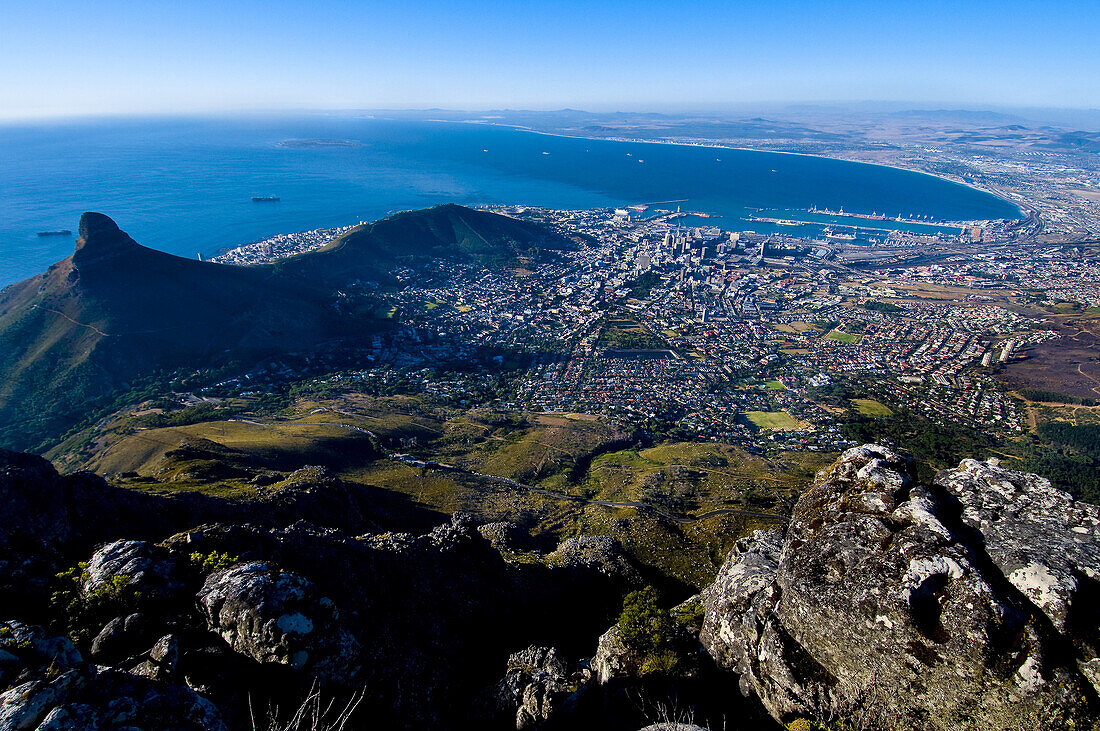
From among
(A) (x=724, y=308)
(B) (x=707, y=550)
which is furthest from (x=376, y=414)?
(A) (x=724, y=308)

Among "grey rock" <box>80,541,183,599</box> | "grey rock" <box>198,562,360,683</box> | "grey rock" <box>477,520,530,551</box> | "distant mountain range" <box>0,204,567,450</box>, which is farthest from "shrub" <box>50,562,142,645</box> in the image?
"distant mountain range" <box>0,204,567,450</box>

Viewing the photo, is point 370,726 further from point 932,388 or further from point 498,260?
point 498,260

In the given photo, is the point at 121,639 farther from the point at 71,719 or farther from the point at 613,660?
the point at 613,660

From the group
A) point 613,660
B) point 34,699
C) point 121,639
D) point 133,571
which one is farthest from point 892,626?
point 133,571

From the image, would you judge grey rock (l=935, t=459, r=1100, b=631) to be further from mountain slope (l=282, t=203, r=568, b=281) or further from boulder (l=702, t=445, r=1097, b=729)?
mountain slope (l=282, t=203, r=568, b=281)

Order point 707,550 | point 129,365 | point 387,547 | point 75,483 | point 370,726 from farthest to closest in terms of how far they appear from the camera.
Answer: point 129,365 → point 707,550 → point 75,483 → point 387,547 → point 370,726

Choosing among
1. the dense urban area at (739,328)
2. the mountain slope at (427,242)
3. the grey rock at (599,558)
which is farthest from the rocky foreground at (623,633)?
the mountain slope at (427,242)
